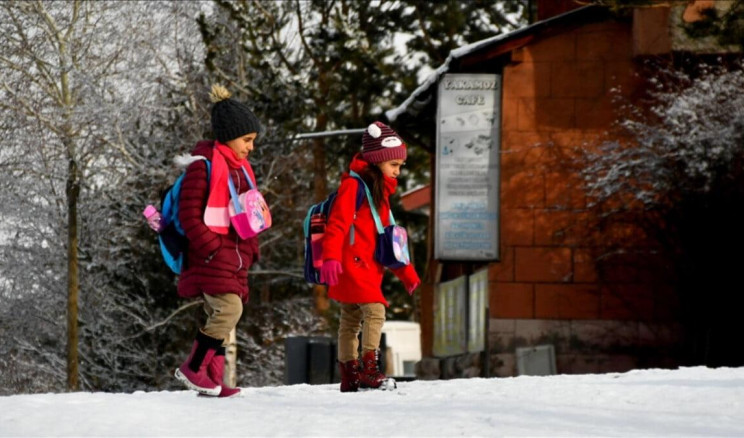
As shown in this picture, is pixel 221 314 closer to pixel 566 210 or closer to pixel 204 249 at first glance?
pixel 204 249

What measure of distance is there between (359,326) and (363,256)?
493 millimetres

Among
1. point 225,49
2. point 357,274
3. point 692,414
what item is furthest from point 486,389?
point 225,49

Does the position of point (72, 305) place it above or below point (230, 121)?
below

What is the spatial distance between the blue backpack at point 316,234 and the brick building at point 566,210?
929 cm

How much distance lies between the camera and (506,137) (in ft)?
62.0

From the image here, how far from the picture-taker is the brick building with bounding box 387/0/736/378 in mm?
18094

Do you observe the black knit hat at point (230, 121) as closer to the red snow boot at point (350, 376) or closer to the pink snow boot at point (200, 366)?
the pink snow boot at point (200, 366)

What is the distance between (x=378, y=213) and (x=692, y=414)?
2.67m

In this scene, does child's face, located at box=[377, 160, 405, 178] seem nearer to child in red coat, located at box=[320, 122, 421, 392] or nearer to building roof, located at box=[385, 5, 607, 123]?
child in red coat, located at box=[320, 122, 421, 392]

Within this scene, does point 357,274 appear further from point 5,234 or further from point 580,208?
point 5,234

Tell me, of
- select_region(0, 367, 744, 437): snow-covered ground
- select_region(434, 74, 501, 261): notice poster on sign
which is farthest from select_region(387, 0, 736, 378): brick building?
select_region(0, 367, 744, 437): snow-covered ground

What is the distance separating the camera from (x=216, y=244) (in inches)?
328

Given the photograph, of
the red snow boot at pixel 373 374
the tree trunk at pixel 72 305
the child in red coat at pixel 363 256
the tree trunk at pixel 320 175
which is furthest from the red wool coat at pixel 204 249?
the tree trunk at pixel 320 175

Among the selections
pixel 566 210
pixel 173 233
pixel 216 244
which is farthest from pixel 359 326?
pixel 566 210
